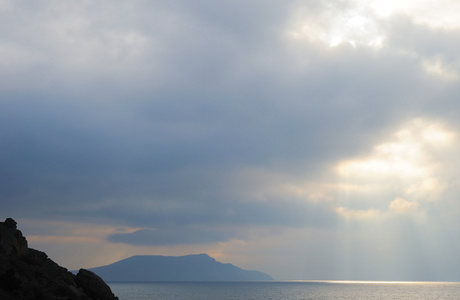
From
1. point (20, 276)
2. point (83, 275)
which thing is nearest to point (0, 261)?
point (20, 276)

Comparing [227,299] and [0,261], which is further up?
[0,261]

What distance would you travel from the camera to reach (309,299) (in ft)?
656

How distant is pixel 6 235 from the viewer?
179 ft

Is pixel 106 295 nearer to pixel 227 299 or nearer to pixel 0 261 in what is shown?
pixel 0 261

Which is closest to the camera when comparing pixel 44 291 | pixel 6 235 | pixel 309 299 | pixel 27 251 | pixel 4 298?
pixel 4 298

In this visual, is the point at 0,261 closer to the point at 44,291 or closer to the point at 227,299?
the point at 44,291

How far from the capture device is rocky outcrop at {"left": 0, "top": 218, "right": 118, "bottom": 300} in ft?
155

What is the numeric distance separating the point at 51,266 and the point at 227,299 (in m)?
154

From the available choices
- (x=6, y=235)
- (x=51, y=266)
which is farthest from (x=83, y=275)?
(x=6, y=235)

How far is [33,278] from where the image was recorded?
2008 inches

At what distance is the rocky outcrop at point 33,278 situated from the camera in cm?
4709

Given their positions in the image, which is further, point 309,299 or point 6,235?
point 309,299

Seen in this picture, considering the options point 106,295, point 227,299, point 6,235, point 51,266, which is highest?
point 6,235

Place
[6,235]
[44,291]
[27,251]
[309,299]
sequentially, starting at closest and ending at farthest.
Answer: [44,291] → [6,235] → [27,251] → [309,299]
